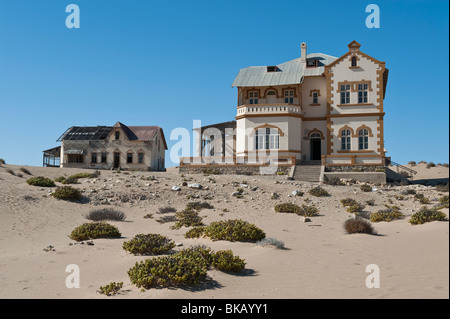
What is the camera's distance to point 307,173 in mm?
33062

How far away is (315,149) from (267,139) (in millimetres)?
5371

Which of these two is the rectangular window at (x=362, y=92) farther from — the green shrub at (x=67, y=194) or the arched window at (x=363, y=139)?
the green shrub at (x=67, y=194)

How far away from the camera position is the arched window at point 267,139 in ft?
121

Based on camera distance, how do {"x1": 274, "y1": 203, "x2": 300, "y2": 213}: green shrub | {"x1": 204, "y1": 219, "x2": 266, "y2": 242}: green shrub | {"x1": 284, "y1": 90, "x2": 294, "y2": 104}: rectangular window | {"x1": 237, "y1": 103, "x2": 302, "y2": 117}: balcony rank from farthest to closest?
{"x1": 284, "y1": 90, "x2": 294, "y2": 104}: rectangular window
{"x1": 237, "y1": 103, "x2": 302, "y2": 117}: balcony
{"x1": 274, "y1": 203, "x2": 300, "y2": 213}: green shrub
{"x1": 204, "y1": 219, "x2": 266, "y2": 242}: green shrub

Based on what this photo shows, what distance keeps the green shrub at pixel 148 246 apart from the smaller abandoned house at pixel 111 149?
127 ft

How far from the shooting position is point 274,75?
40.3 metres

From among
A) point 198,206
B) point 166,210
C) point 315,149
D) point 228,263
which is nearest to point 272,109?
point 315,149

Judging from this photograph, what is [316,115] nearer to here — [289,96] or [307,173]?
[289,96]

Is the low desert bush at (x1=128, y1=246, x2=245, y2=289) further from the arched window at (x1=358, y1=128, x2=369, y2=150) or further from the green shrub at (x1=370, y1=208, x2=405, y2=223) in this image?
the arched window at (x1=358, y1=128, x2=369, y2=150)

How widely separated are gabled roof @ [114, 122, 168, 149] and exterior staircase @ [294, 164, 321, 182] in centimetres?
2398

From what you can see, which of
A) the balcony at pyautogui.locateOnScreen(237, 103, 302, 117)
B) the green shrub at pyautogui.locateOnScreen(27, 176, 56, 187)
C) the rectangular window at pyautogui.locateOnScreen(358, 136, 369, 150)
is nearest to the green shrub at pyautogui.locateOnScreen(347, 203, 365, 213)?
the rectangular window at pyautogui.locateOnScreen(358, 136, 369, 150)

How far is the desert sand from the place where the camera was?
314 inches
